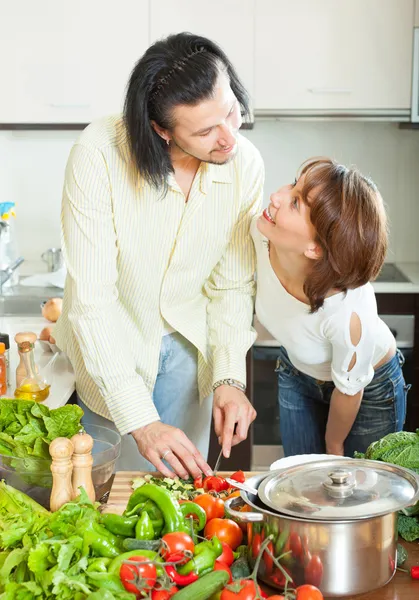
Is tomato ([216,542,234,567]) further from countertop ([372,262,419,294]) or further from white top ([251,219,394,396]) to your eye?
countertop ([372,262,419,294])

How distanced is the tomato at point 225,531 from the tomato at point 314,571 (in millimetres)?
150

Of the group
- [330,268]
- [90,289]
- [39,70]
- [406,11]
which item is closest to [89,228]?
[90,289]

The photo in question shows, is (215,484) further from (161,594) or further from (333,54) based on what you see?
(333,54)

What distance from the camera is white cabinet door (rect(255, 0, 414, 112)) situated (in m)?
3.11

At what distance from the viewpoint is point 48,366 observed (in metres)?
2.18

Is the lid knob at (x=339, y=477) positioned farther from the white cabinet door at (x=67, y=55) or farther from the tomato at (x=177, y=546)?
the white cabinet door at (x=67, y=55)

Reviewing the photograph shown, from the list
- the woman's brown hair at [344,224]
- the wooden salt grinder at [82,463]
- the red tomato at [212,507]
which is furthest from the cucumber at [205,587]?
the woman's brown hair at [344,224]

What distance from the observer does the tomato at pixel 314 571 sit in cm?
114

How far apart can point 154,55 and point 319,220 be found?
0.45 metres

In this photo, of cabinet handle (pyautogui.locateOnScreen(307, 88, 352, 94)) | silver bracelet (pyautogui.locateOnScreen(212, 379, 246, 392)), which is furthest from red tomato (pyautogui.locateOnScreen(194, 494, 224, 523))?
cabinet handle (pyautogui.locateOnScreen(307, 88, 352, 94))

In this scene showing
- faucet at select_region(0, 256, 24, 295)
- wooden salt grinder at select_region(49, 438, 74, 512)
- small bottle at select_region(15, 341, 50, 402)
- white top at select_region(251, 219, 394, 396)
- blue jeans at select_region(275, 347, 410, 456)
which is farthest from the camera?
faucet at select_region(0, 256, 24, 295)

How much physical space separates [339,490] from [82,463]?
41cm

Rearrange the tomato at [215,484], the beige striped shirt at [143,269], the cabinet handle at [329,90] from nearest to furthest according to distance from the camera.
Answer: the tomato at [215,484] < the beige striped shirt at [143,269] < the cabinet handle at [329,90]

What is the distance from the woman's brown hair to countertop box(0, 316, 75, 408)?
66 cm
